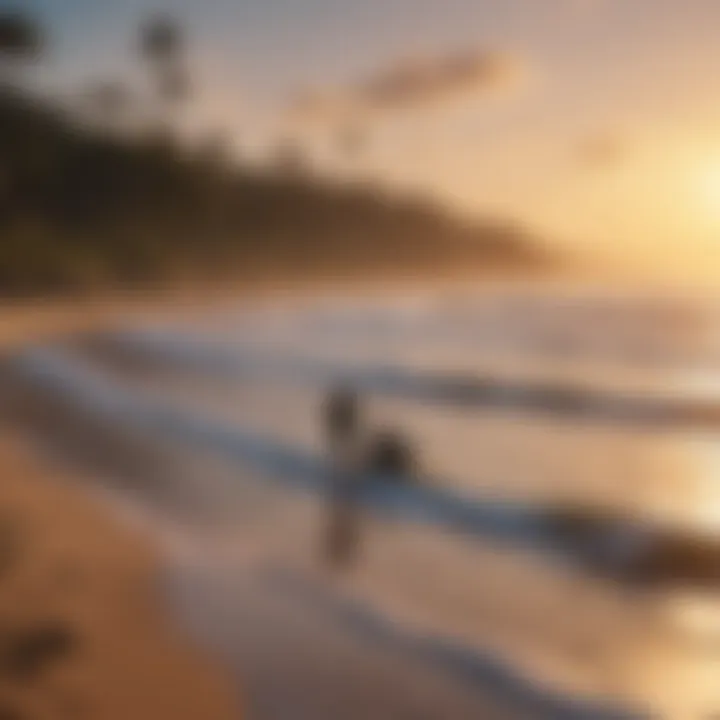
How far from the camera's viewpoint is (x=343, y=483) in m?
6.59

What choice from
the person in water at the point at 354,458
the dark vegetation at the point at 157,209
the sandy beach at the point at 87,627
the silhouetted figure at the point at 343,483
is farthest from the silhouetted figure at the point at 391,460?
the dark vegetation at the point at 157,209

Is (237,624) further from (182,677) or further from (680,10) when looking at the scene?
(680,10)

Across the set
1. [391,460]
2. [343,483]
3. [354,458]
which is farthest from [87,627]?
[354,458]

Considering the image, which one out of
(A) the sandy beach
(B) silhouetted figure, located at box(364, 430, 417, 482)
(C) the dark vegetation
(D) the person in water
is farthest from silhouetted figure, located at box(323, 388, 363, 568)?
(C) the dark vegetation

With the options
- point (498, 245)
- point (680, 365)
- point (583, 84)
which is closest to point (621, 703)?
point (583, 84)

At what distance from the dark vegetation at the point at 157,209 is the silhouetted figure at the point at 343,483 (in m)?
9.39

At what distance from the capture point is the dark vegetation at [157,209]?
22.4 m

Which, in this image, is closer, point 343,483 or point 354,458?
point 343,483

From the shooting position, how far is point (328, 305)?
93.5 ft

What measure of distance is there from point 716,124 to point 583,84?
4.98ft

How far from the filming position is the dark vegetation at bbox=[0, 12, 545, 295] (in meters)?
22.4

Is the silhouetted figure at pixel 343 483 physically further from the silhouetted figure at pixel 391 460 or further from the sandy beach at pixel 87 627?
the sandy beach at pixel 87 627

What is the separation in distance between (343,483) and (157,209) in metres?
23.3

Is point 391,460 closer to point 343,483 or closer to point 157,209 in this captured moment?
point 343,483
